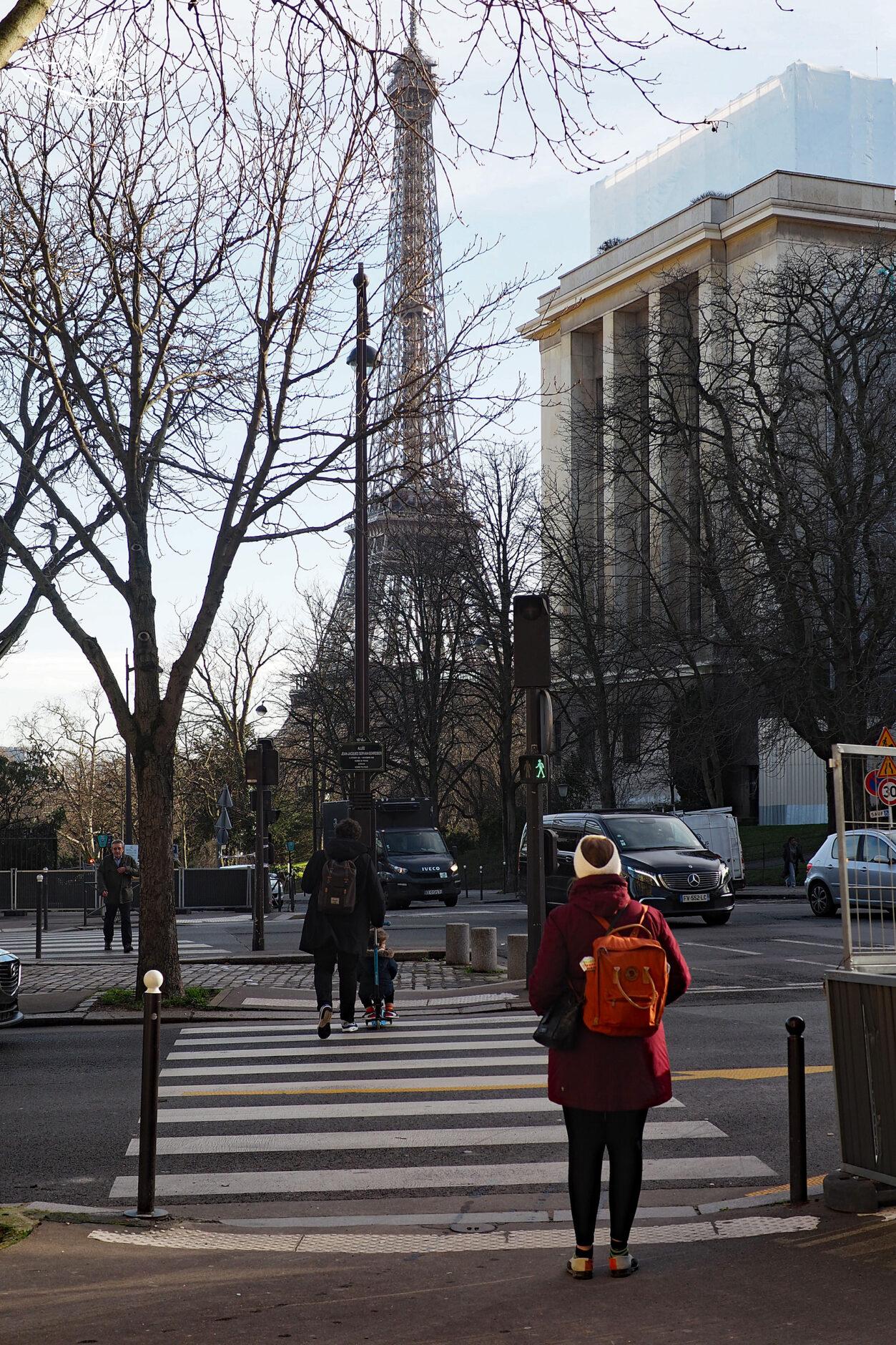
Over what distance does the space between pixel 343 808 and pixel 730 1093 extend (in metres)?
28.2

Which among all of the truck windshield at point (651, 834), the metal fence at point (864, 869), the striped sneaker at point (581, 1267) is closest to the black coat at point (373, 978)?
the metal fence at point (864, 869)

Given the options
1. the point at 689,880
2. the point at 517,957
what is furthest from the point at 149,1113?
the point at 689,880

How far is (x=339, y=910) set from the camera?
12.3 meters

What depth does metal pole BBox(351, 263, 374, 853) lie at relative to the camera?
15.8 m

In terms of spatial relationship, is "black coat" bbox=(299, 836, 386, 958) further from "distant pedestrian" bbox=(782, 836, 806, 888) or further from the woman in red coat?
"distant pedestrian" bbox=(782, 836, 806, 888)

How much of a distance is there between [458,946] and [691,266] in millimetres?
47296

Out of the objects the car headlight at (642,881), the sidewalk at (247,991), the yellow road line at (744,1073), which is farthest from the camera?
the car headlight at (642,881)

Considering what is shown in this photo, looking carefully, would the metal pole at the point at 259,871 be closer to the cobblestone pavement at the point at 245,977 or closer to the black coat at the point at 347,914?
the cobblestone pavement at the point at 245,977

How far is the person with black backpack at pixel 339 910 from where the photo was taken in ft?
40.6

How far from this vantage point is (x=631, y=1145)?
5465mm

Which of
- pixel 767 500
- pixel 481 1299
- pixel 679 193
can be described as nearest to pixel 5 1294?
pixel 481 1299

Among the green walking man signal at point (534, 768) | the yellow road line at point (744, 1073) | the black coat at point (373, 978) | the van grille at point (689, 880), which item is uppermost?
the green walking man signal at point (534, 768)

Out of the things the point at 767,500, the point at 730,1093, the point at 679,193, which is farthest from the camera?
the point at 679,193

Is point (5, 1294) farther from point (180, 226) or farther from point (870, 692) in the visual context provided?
point (870, 692)
